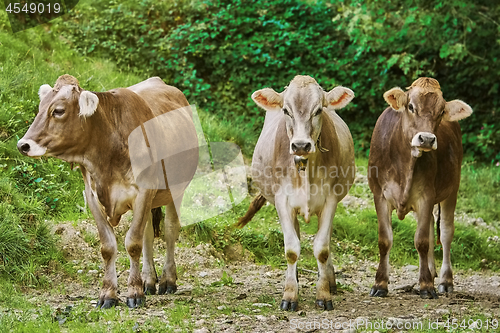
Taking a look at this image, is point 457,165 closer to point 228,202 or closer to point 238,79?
point 228,202

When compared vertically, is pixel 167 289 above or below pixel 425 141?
below

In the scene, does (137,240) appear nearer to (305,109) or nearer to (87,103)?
(87,103)

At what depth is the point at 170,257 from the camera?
6637 millimetres

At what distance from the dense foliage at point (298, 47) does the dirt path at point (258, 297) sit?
4.17 metres

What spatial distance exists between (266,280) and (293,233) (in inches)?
70.6

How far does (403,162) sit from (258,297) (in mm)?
2050

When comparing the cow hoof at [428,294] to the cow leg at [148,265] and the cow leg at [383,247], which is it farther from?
the cow leg at [148,265]

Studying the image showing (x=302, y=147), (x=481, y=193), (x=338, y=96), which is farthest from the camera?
(x=481, y=193)

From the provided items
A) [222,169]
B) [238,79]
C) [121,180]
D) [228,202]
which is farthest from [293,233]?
[238,79]

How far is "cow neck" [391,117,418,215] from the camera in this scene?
6.36 m

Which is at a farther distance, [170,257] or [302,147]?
[170,257]

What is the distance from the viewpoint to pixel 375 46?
12.4m

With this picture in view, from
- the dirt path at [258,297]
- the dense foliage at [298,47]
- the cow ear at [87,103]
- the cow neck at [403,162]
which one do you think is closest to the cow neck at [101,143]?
the cow ear at [87,103]

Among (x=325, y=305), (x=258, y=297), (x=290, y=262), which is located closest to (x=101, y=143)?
(x=290, y=262)
